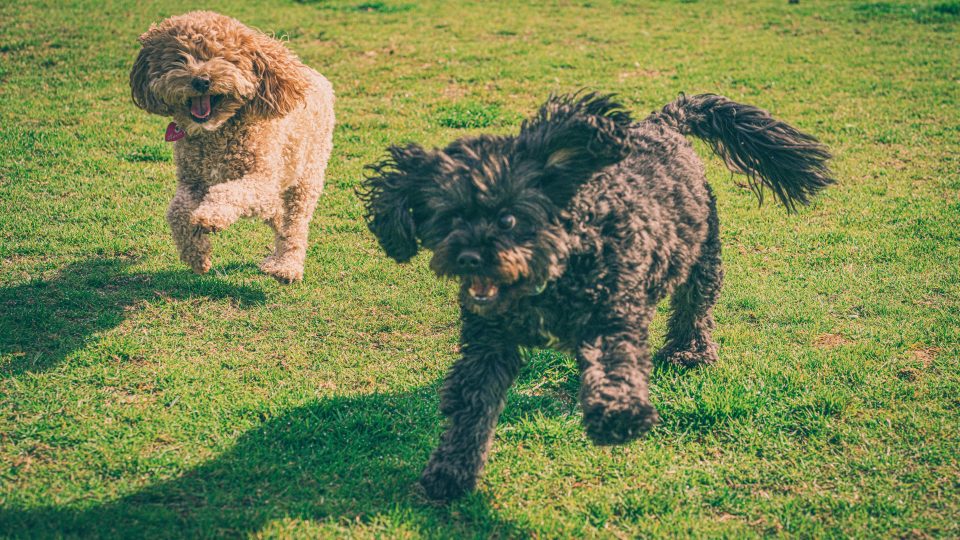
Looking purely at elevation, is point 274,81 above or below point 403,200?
above

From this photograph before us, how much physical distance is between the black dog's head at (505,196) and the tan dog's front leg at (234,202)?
2075mm

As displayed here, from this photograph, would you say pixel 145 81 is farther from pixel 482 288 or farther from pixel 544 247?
pixel 544 247

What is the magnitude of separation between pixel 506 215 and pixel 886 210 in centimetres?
551

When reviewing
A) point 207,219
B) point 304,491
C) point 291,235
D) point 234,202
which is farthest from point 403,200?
point 291,235

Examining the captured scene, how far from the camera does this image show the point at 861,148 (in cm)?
905

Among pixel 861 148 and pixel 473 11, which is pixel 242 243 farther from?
pixel 473 11

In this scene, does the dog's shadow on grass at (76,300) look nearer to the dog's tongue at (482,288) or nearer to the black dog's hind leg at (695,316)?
the dog's tongue at (482,288)

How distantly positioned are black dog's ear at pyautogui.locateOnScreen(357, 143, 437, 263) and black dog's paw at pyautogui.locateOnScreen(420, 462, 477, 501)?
109cm

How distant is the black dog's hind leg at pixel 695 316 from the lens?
16.7ft

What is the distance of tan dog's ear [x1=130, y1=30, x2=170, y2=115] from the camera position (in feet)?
19.5

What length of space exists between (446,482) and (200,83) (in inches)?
135

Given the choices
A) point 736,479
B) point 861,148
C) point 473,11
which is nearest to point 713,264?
point 736,479

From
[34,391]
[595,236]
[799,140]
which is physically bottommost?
[34,391]

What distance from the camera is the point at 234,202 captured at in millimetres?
5652
